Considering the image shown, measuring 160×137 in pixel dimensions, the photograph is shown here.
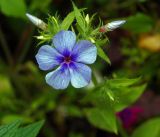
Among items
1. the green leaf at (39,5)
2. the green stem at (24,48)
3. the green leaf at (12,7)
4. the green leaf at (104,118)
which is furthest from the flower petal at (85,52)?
the green stem at (24,48)

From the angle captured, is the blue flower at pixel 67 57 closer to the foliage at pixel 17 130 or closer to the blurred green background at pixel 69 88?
the foliage at pixel 17 130

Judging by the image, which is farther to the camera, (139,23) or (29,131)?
(139,23)

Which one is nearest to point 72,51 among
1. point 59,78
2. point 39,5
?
point 59,78

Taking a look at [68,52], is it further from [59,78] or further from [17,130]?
[17,130]

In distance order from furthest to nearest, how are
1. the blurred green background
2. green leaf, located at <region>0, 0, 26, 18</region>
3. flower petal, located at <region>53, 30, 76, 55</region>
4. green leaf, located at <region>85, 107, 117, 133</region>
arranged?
1. the blurred green background
2. green leaf, located at <region>0, 0, 26, 18</region>
3. green leaf, located at <region>85, 107, 117, 133</region>
4. flower petal, located at <region>53, 30, 76, 55</region>

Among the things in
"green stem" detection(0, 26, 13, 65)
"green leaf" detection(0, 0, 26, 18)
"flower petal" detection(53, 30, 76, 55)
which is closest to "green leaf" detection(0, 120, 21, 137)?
"flower petal" detection(53, 30, 76, 55)

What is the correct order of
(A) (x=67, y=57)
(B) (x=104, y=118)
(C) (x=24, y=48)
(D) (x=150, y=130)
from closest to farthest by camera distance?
(A) (x=67, y=57)
(B) (x=104, y=118)
(D) (x=150, y=130)
(C) (x=24, y=48)

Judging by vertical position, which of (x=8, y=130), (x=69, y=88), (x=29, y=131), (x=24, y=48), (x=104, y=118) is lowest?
(x=69, y=88)

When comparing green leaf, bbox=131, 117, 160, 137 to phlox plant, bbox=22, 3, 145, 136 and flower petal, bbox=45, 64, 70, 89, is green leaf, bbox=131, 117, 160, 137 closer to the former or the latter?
phlox plant, bbox=22, 3, 145, 136
